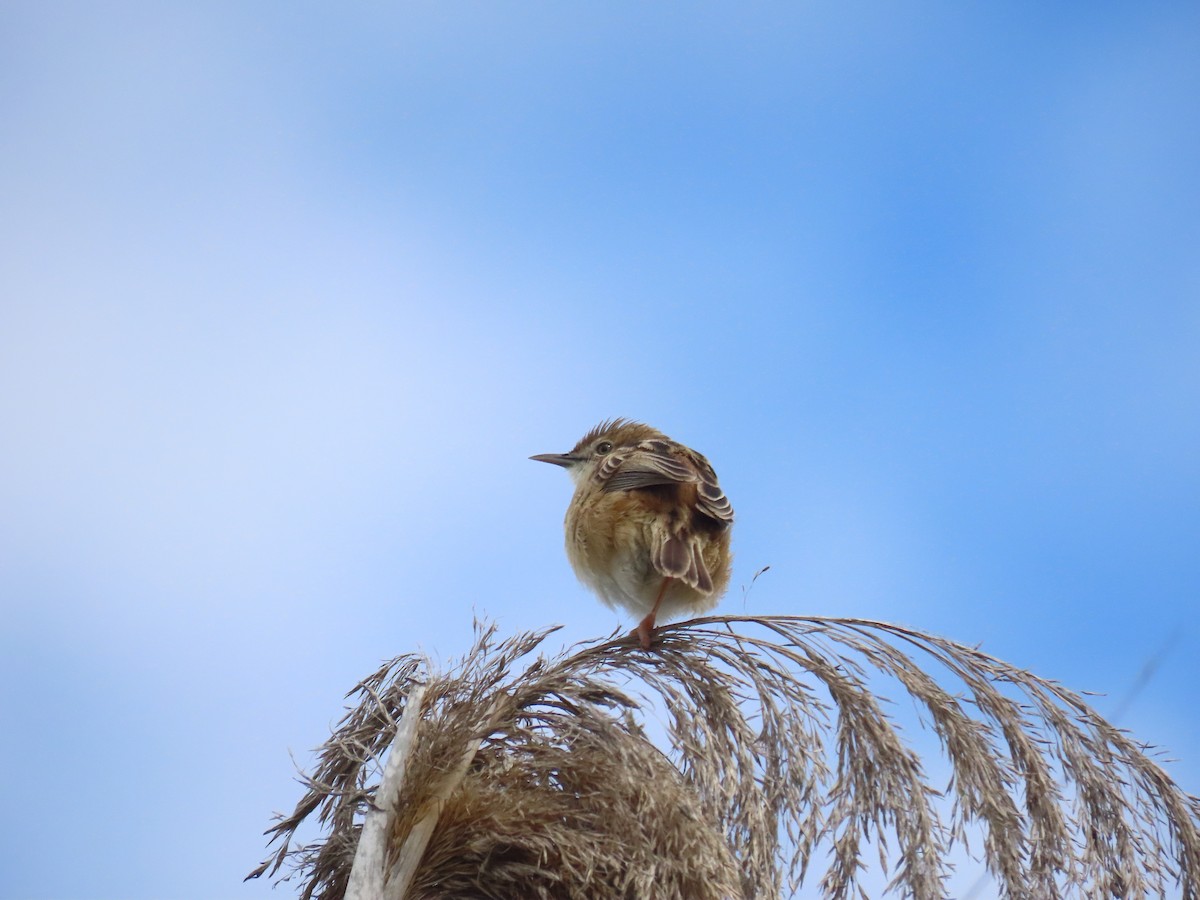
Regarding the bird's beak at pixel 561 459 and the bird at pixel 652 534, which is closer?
A: the bird at pixel 652 534

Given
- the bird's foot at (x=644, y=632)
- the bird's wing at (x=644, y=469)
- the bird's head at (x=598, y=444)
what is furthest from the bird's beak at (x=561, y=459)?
the bird's foot at (x=644, y=632)

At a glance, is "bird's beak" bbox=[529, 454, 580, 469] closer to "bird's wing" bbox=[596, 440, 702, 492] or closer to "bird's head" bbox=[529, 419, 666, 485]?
"bird's head" bbox=[529, 419, 666, 485]

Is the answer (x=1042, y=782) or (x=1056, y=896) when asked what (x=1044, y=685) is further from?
(x=1056, y=896)

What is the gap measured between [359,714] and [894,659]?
213 centimetres

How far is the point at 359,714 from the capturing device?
15.2 feet

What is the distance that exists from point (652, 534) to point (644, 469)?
0.31 metres

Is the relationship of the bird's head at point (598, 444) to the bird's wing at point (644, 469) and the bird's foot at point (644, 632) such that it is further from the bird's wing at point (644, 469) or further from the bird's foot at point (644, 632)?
the bird's foot at point (644, 632)

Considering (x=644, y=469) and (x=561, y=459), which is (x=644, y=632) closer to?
(x=644, y=469)

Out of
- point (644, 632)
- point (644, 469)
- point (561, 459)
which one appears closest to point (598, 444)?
point (561, 459)

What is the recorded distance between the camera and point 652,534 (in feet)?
16.2

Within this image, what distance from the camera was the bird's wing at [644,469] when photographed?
499 cm

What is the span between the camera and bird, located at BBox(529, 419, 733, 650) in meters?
4.86

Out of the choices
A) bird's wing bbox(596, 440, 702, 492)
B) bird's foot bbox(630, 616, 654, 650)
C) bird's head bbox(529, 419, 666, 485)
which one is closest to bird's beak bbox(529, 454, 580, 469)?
bird's head bbox(529, 419, 666, 485)

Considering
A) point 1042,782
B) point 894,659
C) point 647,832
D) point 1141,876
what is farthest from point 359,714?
point 1141,876
